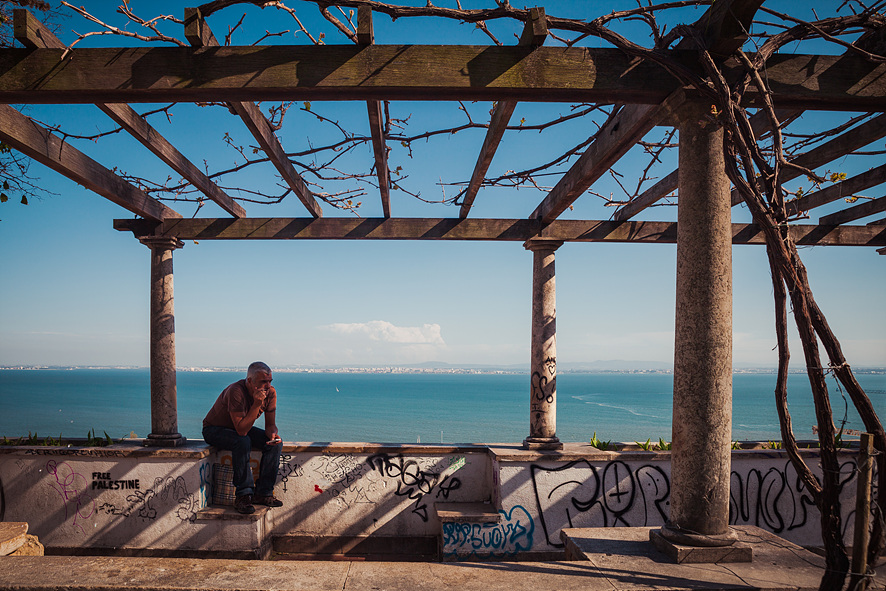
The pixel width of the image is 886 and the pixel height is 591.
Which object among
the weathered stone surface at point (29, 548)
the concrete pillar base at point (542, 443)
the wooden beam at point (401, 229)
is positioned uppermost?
the wooden beam at point (401, 229)

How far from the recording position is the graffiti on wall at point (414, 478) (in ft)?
21.9

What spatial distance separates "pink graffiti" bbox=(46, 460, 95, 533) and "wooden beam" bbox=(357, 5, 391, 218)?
16.9 ft

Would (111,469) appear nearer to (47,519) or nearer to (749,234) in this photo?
(47,519)

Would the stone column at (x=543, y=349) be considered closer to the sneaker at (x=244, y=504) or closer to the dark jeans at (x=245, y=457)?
the dark jeans at (x=245, y=457)

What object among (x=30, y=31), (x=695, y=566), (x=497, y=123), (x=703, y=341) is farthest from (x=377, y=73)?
(x=695, y=566)

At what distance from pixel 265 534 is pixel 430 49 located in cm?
588

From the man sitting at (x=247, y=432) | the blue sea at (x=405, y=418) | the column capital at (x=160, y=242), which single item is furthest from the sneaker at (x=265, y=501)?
the blue sea at (x=405, y=418)

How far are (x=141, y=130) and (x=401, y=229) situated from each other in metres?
3.49

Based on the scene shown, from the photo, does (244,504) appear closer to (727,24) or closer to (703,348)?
(703,348)

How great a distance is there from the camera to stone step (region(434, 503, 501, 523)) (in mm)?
6180

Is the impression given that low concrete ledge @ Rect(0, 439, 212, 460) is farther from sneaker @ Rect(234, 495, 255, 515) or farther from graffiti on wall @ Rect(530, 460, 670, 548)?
graffiti on wall @ Rect(530, 460, 670, 548)

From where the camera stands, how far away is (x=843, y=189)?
6621 mm

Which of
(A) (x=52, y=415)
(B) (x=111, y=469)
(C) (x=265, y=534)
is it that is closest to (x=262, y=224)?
(B) (x=111, y=469)

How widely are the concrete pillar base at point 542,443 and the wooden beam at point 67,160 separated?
594 centimetres
